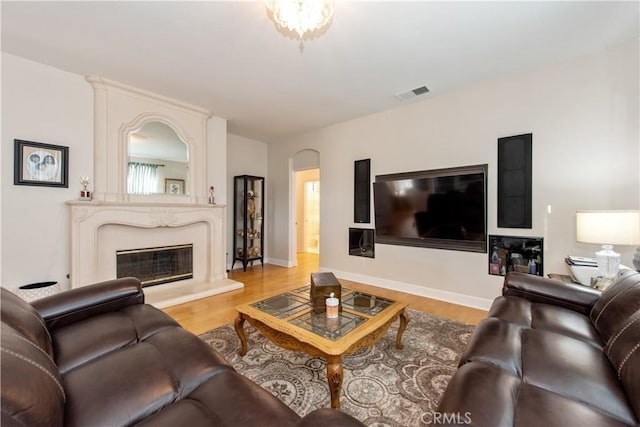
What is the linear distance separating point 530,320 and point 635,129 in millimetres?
2144

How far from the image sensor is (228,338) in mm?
2307

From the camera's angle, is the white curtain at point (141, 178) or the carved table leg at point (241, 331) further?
the white curtain at point (141, 178)

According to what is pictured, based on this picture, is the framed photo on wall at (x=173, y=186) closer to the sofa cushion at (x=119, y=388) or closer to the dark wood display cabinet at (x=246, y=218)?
the dark wood display cabinet at (x=246, y=218)

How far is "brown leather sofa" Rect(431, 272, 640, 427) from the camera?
83 cm

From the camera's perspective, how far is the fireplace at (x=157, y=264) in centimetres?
340

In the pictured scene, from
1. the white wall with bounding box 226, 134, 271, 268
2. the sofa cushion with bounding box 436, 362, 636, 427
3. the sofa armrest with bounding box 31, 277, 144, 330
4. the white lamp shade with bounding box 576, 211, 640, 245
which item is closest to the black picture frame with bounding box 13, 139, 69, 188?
the sofa armrest with bounding box 31, 277, 144, 330

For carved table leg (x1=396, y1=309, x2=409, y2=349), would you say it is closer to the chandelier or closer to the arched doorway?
the chandelier

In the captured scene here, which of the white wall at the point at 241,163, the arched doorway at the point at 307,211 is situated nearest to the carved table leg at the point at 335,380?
the white wall at the point at 241,163

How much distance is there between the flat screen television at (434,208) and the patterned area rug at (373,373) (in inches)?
→ 45.8

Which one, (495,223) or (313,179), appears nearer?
(495,223)

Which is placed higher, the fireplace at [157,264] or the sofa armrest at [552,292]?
the sofa armrest at [552,292]

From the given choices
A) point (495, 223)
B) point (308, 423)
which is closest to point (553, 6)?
point (495, 223)

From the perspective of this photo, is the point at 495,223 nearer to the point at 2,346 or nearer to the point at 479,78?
the point at 479,78

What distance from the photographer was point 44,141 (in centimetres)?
277
